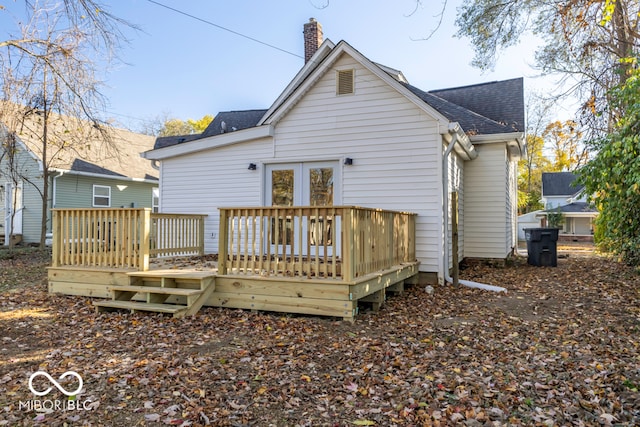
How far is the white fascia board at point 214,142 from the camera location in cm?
890

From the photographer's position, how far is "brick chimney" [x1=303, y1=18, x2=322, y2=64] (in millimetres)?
13148

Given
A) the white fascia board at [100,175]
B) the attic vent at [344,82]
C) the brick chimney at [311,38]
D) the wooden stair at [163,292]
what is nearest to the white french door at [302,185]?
the attic vent at [344,82]

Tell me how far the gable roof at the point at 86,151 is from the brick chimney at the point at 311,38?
245 inches

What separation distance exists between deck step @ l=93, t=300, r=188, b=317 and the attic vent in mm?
5121

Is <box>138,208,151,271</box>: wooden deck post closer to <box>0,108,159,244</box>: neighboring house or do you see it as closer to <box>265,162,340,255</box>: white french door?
<box>265,162,340,255</box>: white french door

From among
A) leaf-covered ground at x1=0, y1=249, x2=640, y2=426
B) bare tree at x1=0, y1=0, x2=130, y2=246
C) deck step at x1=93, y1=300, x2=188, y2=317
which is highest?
bare tree at x1=0, y1=0, x2=130, y2=246

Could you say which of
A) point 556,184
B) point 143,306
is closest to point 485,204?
point 143,306

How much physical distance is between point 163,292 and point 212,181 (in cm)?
428

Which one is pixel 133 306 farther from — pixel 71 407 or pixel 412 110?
pixel 412 110

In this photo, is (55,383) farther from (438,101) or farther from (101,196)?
(101,196)

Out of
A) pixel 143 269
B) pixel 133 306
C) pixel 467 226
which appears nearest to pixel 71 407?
pixel 133 306

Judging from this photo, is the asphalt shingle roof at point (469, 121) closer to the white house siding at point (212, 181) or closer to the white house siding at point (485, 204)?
the white house siding at point (485, 204)

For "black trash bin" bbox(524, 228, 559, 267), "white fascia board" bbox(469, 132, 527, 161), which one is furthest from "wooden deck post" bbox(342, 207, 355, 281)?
"black trash bin" bbox(524, 228, 559, 267)

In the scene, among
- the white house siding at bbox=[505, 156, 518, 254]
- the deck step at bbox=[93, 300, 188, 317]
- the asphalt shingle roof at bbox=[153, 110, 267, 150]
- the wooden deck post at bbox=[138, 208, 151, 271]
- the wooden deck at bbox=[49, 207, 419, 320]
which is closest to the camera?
the wooden deck at bbox=[49, 207, 419, 320]
